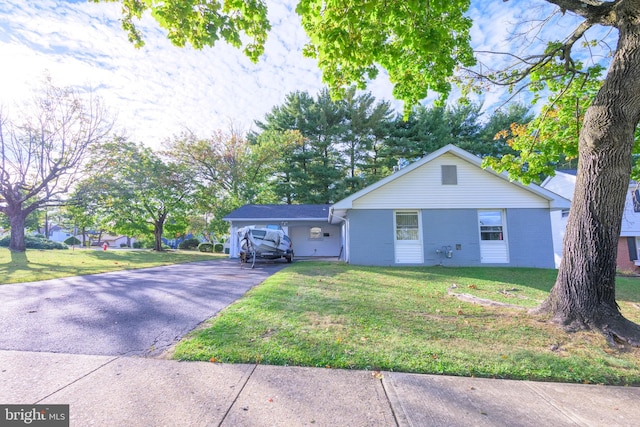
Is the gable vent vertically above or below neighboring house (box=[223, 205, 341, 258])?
above

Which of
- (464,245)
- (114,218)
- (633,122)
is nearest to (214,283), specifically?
(633,122)

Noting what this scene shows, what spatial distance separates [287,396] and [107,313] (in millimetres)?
4195

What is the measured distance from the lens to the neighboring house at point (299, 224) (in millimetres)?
17797

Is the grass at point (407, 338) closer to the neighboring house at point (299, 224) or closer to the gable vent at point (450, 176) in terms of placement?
the gable vent at point (450, 176)

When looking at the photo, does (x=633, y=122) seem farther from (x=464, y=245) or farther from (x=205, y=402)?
(x=464, y=245)

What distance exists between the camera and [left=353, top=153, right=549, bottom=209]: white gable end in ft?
39.5

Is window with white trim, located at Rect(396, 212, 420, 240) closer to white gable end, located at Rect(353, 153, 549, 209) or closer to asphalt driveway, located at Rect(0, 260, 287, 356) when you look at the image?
white gable end, located at Rect(353, 153, 549, 209)

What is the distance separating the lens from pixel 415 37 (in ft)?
14.5

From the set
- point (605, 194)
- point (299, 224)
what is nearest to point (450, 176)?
point (605, 194)

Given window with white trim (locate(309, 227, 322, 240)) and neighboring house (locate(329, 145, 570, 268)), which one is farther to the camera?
window with white trim (locate(309, 227, 322, 240))

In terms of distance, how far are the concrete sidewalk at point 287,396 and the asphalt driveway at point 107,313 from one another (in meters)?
0.53

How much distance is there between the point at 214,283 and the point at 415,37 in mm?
7414

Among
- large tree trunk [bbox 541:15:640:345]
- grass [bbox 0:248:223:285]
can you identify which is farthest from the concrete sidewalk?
grass [bbox 0:248:223:285]

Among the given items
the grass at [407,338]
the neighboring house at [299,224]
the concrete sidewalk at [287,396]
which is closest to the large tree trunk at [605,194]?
the grass at [407,338]
